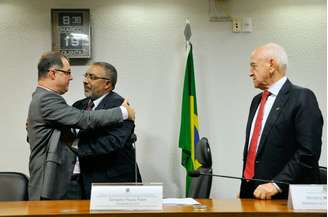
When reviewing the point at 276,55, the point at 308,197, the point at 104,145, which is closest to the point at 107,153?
the point at 104,145

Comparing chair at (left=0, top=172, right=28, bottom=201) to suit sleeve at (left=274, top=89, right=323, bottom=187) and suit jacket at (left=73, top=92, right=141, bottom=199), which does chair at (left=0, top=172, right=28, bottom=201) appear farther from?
suit sleeve at (left=274, top=89, right=323, bottom=187)

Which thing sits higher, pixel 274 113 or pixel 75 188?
pixel 274 113

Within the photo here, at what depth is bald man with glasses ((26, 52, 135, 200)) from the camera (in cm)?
269

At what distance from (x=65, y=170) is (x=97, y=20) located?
5.27 ft

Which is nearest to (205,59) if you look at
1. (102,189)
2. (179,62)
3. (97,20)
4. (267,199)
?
(179,62)

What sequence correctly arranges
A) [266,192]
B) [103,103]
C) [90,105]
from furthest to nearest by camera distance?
1. [90,105]
2. [103,103]
3. [266,192]

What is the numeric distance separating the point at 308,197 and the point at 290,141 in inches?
22.1

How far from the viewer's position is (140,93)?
3.94 meters

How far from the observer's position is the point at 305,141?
219cm

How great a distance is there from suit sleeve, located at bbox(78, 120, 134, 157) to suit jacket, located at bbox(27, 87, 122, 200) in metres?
0.10

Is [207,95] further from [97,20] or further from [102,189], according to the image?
[102,189]

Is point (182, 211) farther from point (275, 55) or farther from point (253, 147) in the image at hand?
point (275, 55)

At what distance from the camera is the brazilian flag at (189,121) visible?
372cm

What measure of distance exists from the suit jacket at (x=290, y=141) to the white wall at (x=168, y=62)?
5.17ft
